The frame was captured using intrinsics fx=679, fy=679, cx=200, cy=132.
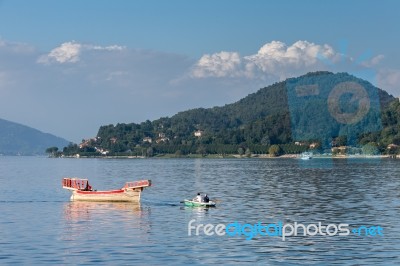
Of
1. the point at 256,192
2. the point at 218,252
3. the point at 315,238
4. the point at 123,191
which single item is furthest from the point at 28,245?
the point at 256,192

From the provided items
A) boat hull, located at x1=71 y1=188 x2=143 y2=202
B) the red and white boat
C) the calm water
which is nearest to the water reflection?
the calm water

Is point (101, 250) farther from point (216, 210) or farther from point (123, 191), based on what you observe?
point (123, 191)

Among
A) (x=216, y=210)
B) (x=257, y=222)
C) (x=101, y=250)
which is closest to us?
(x=101, y=250)

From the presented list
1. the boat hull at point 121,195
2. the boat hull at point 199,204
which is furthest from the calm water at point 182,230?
the boat hull at point 121,195

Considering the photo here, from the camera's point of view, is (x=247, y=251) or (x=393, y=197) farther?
(x=393, y=197)

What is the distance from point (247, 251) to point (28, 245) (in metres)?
14.3

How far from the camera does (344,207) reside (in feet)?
220

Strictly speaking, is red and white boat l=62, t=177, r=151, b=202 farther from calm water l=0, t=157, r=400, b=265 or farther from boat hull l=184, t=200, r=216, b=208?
boat hull l=184, t=200, r=216, b=208
